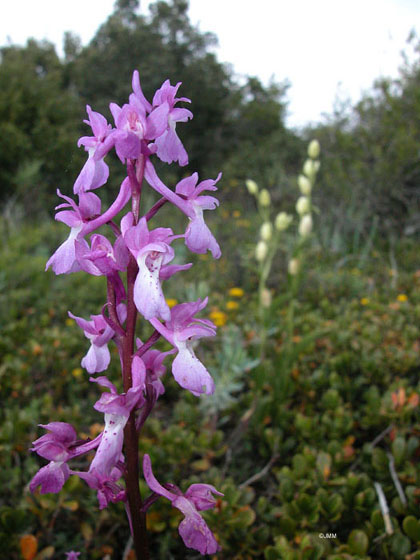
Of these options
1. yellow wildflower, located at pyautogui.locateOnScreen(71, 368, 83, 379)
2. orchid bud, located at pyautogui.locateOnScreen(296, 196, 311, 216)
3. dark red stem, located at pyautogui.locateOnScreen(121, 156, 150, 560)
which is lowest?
yellow wildflower, located at pyautogui.locateOnScreen(71, 368, 83, 379)

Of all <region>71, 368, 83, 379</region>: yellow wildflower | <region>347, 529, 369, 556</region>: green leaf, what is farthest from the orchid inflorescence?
<region>71, 368, 83, 379</region>: yellow wildflower

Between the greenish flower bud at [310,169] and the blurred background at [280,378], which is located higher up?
the greenish flower bud at [310,169]

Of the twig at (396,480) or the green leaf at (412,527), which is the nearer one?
the green leaf at (412,527)

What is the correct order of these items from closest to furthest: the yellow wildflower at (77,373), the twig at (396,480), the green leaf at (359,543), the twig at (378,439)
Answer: the green leaf at (359,543) → the twig at (396,480) → the twig at (378,439) → the yellow wildflower at (77,373)

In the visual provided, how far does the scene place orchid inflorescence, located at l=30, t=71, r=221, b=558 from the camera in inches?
28.5

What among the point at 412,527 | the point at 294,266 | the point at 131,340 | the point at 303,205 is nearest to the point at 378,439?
the point at 412,527

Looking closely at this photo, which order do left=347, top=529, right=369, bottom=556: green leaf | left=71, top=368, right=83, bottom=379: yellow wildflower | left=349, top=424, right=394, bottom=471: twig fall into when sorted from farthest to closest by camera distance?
left=71, top=368, right=83, bottom=379: yellow wildflower
left=349, top=424, right=394, bottom=471: twig
left=347, top=529, right=369, bottom=556: green leaf

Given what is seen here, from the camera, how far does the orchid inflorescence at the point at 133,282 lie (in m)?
0.73

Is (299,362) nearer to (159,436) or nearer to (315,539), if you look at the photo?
(159,436)

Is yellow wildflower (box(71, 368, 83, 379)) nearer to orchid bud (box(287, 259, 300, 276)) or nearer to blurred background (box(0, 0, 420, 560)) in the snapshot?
blurred background (box(0, 0, 420, 560))

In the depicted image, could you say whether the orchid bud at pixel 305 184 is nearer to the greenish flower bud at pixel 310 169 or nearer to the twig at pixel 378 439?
the greenish flower bud at pixel 310 169

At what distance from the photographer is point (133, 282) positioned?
0.78 m

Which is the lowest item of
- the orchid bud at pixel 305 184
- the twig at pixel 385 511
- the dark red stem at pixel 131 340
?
the twig at pixel 385 511

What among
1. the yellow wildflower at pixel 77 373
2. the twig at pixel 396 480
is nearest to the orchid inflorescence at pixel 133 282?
the twig at pixel 396 480
